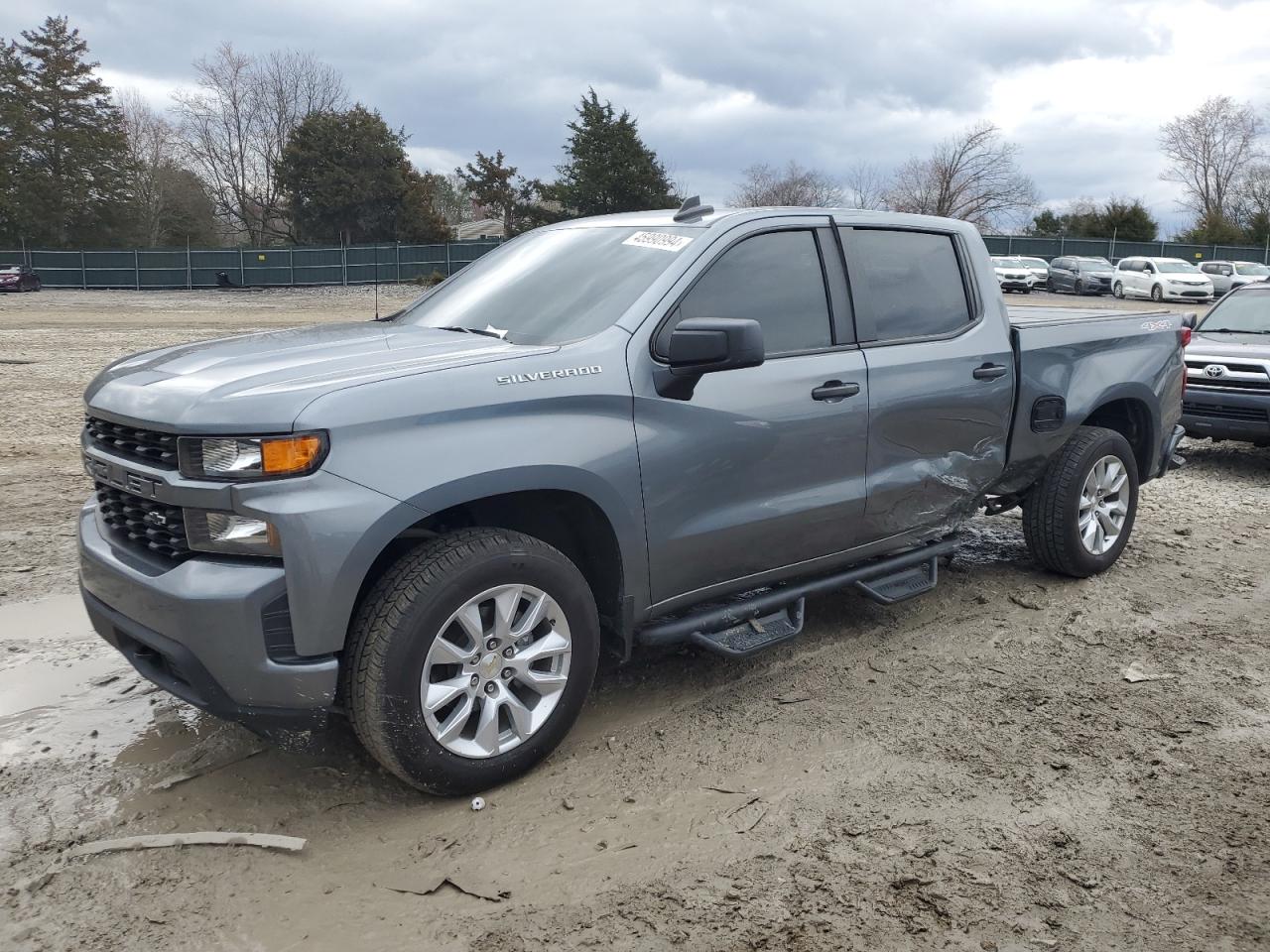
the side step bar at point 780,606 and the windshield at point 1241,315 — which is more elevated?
the windshield at point 1241,315

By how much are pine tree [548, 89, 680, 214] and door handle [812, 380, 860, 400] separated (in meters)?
43.8

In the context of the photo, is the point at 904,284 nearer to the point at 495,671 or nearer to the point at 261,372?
the point at 495,671

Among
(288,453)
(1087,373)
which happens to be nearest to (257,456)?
(288,453)

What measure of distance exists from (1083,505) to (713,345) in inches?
122

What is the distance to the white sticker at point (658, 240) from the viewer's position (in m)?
4.15

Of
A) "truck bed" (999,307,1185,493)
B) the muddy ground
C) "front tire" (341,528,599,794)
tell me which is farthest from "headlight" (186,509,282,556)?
"truck bed" (999,307,1185,493)

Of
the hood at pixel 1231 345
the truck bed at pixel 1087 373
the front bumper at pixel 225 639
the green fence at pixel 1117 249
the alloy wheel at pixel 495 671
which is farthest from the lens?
the green fence at pixel 1117 249

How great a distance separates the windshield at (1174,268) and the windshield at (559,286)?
3747 centimetres

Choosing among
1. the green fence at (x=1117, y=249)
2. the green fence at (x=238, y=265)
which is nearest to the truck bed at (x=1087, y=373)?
the green fence at (x=238, y=265)

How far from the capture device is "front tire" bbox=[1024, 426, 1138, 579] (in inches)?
220

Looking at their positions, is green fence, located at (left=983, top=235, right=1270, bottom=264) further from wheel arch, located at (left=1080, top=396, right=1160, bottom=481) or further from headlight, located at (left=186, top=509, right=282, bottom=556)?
headlight, located at (left=186, top=509, right=282, bottom=556)

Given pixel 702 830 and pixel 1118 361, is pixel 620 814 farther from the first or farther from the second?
pixel 1118 361

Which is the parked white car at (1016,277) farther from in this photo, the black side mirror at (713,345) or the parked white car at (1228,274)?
the black side mirror at (713,345)

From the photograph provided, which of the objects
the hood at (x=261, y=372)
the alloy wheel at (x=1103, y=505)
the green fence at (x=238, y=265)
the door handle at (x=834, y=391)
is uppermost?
the green fence at (x=238, y=265)
